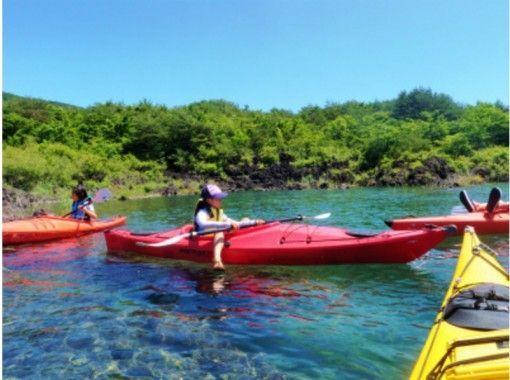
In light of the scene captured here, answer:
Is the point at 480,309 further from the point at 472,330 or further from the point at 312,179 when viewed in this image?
the point at 312,179

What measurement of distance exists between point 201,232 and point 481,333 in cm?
437

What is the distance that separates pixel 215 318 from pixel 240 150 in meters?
30.7

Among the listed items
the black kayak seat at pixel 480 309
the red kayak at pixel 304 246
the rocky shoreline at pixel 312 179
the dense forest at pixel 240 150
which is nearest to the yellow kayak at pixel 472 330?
the black kayak seat at pixel 480 309

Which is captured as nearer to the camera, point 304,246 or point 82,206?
point 304,246

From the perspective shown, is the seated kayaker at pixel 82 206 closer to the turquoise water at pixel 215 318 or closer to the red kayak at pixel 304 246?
the turquoise water at pixel 215 318

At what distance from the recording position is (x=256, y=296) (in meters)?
5.50

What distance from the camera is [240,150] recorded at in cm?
3522

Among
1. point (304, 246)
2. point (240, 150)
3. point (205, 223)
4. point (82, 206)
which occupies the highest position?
point (240, 150)

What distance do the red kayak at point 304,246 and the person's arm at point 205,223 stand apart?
0.45 meters

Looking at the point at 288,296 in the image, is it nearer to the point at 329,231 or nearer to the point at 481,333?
the point at 329,231

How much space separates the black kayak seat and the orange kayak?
8579 millimetres

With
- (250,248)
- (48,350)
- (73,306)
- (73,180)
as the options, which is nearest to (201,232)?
(250,248)

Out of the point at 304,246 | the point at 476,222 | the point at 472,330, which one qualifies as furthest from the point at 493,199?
the point at 472,330

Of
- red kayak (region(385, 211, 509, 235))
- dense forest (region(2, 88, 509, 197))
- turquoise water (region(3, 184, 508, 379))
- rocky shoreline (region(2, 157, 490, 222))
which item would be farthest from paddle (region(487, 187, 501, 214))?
dense forest (region(2, 88, 509, 197))
